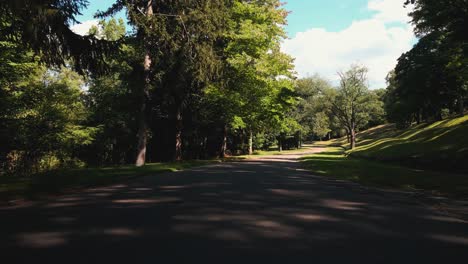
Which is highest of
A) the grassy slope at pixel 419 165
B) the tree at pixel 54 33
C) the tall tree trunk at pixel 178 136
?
the tree at pixel 54 33

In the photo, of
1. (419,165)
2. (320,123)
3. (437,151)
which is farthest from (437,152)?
(320,123)

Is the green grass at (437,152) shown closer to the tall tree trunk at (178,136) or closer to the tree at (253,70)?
the tree at (253,70)

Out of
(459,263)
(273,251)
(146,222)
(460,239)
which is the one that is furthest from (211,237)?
(460,239)

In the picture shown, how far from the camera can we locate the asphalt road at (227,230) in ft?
13.0

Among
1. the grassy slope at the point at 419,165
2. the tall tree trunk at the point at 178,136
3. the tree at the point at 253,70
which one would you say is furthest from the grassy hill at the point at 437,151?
the tall tree trunk at the point at 178,136

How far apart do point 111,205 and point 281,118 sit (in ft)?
83.3

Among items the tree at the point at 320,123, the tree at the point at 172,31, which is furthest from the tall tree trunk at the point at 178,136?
the tree at the point at 320,123

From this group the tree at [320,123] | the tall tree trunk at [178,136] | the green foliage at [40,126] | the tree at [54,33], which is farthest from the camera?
the tree at [320,123]

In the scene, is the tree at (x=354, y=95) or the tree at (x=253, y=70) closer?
the tree at (x=253, y=70)

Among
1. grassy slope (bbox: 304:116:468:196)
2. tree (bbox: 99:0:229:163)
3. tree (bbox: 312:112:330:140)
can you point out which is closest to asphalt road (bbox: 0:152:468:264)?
grassy slope (bbox: 304:116:468:196)

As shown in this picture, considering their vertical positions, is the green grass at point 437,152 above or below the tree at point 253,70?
below

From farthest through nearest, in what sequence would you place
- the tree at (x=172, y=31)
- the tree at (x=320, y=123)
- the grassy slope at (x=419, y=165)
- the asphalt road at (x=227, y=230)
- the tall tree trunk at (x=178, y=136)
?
the tree at (x=320, y=123) < the tall tree trunk at (x=178, y=136) < the tree at (x=172, y=31) < the grassy slope at (x=419, y=165) < the asphalt road at (x=227, y=230)

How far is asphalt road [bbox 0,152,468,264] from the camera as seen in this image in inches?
155

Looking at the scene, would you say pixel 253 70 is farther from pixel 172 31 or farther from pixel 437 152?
pixel 437 152
